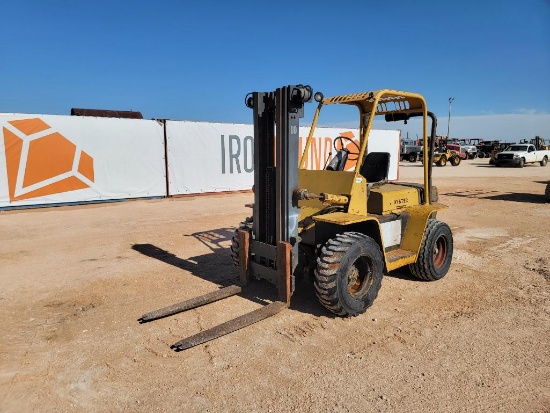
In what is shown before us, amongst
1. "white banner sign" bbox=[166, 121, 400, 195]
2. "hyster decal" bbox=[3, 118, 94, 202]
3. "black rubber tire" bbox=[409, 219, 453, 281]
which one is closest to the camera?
"black rubber tire" bbox=[409, 219, 453, 281]

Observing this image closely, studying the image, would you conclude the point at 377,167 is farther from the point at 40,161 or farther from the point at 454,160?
the point at 454,160

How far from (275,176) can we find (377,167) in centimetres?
207

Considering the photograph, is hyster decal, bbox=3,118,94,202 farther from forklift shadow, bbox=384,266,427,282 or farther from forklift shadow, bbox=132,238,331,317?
forklift shadow, bbox=384,266,427,282

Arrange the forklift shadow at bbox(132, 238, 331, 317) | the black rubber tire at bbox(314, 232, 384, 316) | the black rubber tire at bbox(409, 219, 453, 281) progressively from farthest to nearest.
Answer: the black rubber tire at bbox(409, 219, 453, 281) < the forklift shadow at bbox(132, 238, 331, 317) < the black rubber tire at bbox(314, 232, 384, 316)

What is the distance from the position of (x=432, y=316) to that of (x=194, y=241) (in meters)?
5.17

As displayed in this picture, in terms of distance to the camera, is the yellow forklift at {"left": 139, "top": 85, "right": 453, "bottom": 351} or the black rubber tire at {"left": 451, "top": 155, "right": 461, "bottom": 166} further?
the black rubber tire at {"left": 451, "top": 155, "right": 461, "bottom": 166}

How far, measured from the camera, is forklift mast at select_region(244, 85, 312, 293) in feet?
15.2

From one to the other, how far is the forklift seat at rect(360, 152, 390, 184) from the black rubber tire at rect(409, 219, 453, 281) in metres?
0.97

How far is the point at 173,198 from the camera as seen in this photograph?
14625 millimetres

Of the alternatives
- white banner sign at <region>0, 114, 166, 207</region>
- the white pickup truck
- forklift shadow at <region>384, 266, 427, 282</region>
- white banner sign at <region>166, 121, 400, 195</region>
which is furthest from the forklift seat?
Result: the white pickup truck

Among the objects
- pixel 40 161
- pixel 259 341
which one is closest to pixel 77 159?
pixel 40 161

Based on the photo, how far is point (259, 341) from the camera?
4156 mm

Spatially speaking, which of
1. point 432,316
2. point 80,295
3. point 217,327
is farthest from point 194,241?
point 432,316

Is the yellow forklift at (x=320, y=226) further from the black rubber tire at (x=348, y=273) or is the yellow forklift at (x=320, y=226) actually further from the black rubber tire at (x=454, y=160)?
the black rubber tire at (x=454, y=160)
